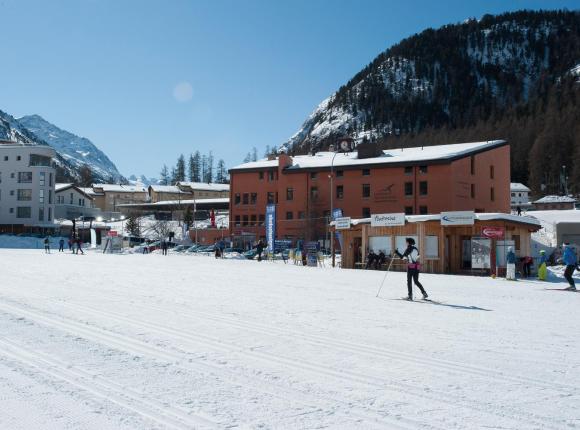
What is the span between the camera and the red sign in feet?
86.2

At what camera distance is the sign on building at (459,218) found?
89.2 ft

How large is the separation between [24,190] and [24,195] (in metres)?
0.75

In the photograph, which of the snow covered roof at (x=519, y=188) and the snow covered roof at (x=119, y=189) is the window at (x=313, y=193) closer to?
the snow covered roof at (x=519, y=188)

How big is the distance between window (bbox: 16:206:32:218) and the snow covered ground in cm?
7737

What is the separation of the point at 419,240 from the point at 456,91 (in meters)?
182

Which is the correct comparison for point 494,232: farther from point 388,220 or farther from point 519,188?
point 519,188

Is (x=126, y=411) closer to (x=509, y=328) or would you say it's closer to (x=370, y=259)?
(x=509, y=328)

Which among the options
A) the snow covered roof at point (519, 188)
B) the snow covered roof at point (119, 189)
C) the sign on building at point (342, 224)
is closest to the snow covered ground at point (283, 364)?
the sign on building at point (342, 224)

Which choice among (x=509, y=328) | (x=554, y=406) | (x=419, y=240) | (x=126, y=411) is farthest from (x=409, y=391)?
(x=419, y=240)

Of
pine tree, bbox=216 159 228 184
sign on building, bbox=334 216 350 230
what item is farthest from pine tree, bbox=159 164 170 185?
sign on building, bbox=334 216 350 230

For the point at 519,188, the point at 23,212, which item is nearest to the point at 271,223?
the point at 23,212

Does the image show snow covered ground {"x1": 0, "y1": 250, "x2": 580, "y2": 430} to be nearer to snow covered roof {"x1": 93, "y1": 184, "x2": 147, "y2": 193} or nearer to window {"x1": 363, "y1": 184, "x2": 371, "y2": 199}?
window {"x1": 363, "y1": 184, "x2": 371, "y2": 199}

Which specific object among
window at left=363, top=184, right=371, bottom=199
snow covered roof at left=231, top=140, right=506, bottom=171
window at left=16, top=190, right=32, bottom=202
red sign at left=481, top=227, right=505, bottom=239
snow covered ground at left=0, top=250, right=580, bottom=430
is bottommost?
snow covered ground at left=0, top=250, right=580, bottom=430

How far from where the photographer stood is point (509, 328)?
33.2 ft
